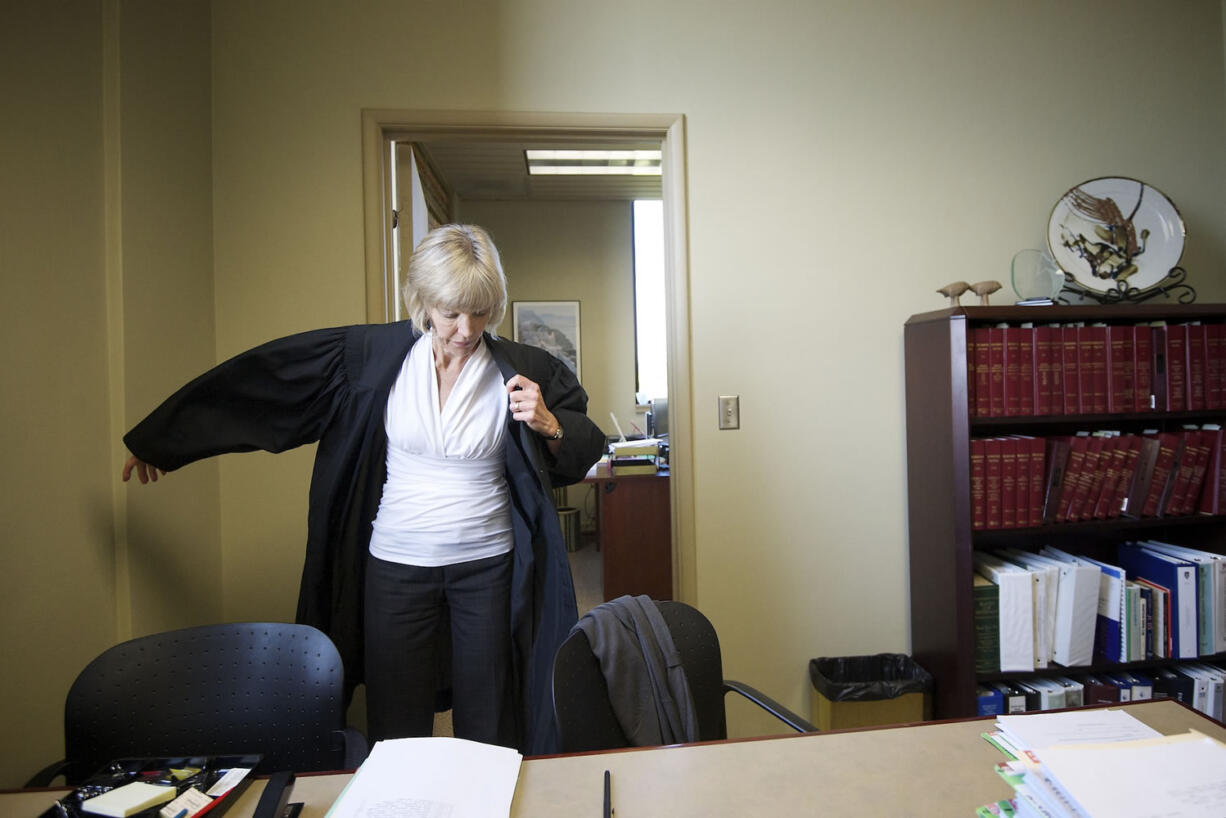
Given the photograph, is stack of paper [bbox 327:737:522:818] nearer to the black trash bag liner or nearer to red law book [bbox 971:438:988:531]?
the black trash bag liner

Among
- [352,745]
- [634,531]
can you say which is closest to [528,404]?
[352,745]

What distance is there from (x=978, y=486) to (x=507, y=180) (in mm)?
4205

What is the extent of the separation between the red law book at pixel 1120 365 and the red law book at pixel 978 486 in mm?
513

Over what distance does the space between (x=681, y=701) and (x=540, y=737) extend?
54cm

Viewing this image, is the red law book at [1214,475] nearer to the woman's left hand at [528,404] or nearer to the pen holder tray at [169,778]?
the woman's left hand at [528,404]

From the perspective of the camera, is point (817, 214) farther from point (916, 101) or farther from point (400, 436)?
point (400, 436)

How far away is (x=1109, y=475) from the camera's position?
7.15 ft

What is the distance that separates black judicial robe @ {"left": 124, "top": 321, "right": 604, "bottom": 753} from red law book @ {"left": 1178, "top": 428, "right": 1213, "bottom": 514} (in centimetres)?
223

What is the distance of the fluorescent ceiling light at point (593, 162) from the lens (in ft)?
15.0

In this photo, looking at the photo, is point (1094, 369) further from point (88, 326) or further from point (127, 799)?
point (88, 326)

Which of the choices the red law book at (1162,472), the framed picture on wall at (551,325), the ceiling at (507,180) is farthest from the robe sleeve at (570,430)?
the framed picture on wall at (551,325)

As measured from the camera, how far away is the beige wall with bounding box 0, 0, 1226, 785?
210cm

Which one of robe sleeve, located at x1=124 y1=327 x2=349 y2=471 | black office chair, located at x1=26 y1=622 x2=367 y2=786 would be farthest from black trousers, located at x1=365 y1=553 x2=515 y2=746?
robe sleeve, located at x1=124 y1=327 x2=349 y2=471

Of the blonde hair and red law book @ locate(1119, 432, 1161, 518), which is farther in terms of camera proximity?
red law book @ locate(1119, 432, 1161, 518)
